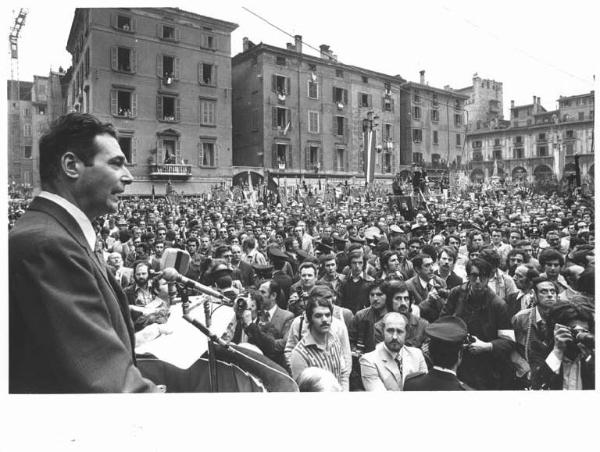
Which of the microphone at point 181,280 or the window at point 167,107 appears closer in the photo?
the microphone at point 181,280

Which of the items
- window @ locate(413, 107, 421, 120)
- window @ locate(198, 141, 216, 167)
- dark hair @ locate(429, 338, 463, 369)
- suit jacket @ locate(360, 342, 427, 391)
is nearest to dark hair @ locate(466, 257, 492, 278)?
suit jacket @ locate(360, 342, 427, 391)

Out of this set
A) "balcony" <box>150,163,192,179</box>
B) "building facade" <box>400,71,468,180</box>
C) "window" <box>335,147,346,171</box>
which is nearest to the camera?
"balcony" <box>150,163,192,179</box>

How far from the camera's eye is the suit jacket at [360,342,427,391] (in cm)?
351

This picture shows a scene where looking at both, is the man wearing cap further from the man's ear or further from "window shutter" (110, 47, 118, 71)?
"window shutter" (110, 47, 118, 71)

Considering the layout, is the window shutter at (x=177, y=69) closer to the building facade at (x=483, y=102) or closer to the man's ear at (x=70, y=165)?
the building facade at (x=483, y=102)

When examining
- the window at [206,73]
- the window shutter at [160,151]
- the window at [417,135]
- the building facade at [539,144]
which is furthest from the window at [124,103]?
the window at [417,135]

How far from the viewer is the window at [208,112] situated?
30.8 feet

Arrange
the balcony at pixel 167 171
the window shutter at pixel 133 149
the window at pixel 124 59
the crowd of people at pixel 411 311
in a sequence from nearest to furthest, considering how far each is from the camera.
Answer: the crowd of people at pixel 411 311
the window at pixel 124 59
the window shutter at pixel 133 149
the balcony at pixel 167 171

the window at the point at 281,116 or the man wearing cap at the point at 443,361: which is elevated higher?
the window at the point at 281,116

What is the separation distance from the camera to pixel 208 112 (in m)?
9.84

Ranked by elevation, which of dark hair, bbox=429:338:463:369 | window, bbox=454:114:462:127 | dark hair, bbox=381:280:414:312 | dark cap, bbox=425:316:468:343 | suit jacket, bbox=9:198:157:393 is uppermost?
window, bbox=454:114:462:127

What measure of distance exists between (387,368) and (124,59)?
6.02m

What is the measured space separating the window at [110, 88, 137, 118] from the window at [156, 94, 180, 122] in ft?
1.19

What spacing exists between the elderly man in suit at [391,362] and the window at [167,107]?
5.48 meters
